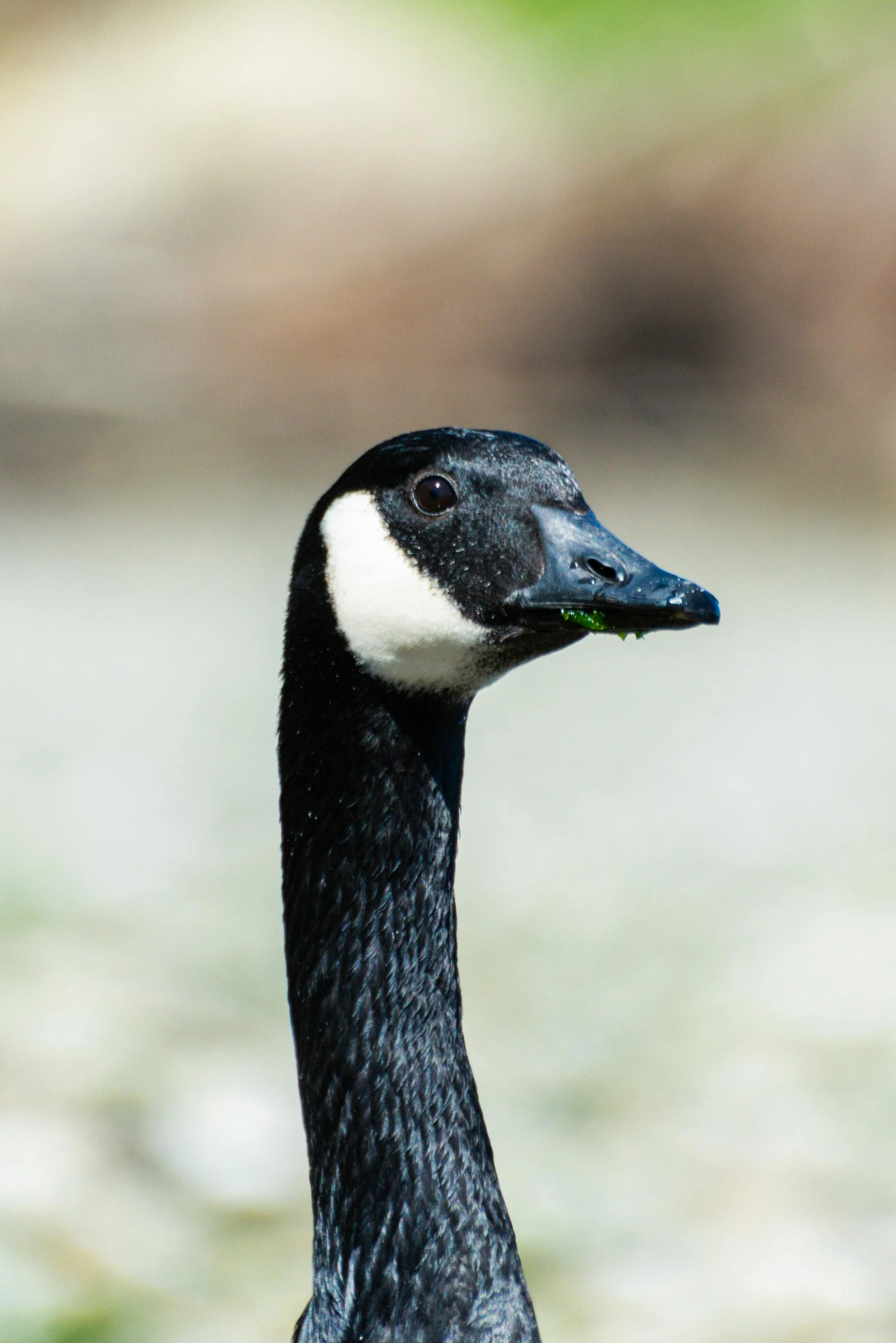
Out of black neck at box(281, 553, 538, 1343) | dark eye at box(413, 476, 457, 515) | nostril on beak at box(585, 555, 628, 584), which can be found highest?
dark eye at box(413, 476, 457, 515)

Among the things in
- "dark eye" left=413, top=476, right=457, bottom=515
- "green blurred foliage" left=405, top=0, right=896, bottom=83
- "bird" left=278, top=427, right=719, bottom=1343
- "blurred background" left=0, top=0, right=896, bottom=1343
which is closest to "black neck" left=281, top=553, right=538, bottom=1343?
"bird" left=278, top=427, right=719, bottom=1343

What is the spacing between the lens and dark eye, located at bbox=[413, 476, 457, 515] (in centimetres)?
188

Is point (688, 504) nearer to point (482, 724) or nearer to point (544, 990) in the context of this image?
point (482, 724)

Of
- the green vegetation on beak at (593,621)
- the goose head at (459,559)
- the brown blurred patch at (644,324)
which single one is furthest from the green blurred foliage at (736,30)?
the green vegetation on beak at (593,621)

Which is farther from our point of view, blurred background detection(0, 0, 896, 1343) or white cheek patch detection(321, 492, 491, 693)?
blurred background detection(0, 0, 896, 1343)

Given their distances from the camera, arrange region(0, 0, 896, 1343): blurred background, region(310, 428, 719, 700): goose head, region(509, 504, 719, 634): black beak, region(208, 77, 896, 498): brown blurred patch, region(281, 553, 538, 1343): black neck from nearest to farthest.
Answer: region(509, 504, 719, 634): black beak
region(310, 428, 719, 700): goose head
region(281, 553, 538, 1343): black neck
region(0, 0, 896, 1343): blurred background
region(208, 77, 896, 498): brown blurred patch

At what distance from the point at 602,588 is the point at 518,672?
18.1 feet

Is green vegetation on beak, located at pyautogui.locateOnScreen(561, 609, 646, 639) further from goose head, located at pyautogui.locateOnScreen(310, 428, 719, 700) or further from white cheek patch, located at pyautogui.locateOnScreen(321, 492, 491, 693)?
white cheek patch, located at pyautogui.locateOnScreen(321, 492, 491, 693)

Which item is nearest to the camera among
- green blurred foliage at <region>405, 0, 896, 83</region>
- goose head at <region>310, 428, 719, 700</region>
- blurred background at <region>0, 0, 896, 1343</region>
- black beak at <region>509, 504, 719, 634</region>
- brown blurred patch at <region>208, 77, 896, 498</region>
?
black beak at <region>509, 504, 719, 634</region>

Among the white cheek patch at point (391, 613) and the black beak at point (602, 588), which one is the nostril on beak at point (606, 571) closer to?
the black beak at point (602, 588)

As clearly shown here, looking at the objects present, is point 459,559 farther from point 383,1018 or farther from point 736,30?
point 736,30

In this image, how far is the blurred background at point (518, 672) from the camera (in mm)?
3586

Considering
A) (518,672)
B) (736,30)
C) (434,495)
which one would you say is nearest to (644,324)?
(736,30)

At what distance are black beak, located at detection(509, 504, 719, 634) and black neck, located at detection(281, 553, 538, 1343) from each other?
0.21 meters
